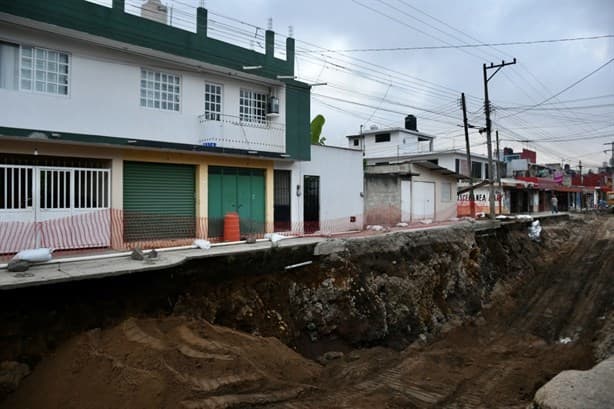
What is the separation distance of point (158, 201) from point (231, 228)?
2.49 m

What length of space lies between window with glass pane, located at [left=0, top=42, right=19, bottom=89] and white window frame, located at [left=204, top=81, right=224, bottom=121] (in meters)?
5.54

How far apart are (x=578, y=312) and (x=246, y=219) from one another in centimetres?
1284

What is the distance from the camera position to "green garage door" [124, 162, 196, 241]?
13250 millimetres

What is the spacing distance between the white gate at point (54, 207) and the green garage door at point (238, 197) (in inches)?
144

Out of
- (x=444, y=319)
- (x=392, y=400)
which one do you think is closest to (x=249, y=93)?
(x=444, y=319)

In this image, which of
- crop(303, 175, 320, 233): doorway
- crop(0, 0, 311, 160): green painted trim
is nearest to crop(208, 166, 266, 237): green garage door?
crop(0, 0, 311, 160): green painted trim

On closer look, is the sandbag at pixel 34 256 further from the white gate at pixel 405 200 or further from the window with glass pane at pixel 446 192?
the window with glass pane at pixel 446 192

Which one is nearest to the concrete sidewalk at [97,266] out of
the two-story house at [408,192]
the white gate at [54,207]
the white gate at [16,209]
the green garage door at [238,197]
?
the white gate at [16,209]

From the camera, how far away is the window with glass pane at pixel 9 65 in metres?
10.9

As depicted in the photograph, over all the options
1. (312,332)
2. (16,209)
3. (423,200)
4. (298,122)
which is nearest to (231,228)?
(312,332)

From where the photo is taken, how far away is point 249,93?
16.5 m

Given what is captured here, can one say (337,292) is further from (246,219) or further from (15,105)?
(15,105)

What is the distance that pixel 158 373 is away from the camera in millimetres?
6551

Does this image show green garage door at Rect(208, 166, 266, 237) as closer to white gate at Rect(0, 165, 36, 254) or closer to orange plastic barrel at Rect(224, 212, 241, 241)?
orange plastic barrel at Rect(224, 212, 241, 241)
